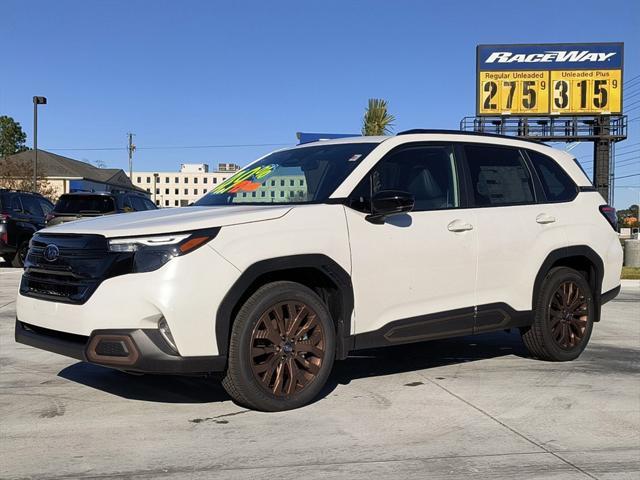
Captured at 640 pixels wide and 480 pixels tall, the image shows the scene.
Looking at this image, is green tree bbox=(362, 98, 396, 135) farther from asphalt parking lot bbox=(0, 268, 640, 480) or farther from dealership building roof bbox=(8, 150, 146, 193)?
dealership building roof bbox=(8, 150, 146, 193)

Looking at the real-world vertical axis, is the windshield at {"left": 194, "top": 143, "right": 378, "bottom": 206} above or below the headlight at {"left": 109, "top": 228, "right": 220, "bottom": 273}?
above

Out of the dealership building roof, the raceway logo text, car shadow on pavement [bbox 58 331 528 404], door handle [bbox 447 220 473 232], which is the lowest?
car shadow on pavement [bbox 58 331 528 404]

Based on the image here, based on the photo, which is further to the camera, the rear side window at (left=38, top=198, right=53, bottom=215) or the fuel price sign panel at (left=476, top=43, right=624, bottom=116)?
the fuel price sign panel at (left=476, top=43, right=624, bottom=116)

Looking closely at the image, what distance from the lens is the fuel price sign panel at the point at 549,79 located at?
32.8 m

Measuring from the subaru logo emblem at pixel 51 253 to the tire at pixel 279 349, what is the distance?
1.23 m

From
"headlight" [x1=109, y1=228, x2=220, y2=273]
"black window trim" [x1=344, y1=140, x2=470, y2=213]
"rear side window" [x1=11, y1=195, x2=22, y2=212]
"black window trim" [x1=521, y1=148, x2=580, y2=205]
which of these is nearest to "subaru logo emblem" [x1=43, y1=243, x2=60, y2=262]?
"headlight" [x1=109, y1=228, x2=220, y2=273]

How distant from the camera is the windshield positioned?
4750 mm

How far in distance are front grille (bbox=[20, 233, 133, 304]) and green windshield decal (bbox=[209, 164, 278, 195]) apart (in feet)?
4.98

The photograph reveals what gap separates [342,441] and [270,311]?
3.04 ft

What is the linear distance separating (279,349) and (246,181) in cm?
169

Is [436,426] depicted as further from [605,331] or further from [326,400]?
[605,331]

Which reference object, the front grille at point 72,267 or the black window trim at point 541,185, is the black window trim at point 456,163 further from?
the front grille at point 72,267

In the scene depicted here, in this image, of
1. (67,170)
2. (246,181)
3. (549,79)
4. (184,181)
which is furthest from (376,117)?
(184,181)

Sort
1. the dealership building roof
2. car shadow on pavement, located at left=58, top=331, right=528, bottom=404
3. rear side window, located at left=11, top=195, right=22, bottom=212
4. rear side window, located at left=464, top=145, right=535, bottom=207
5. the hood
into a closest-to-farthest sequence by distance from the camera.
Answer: the hood < car shadow on pavement, located at left=58, top=331, right=528, bottom=404 < rear side window, located at left=464, top=145, right=535, bottom=207 < rear side window, located at left=11, top=195, right=22, bottom=212 < the dealership building roof
